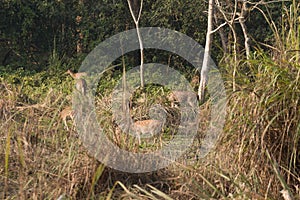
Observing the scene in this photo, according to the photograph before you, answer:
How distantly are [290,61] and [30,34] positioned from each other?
827 cm

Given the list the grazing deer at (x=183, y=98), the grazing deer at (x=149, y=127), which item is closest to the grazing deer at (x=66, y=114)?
the grazing deer at (x=149, y=127)

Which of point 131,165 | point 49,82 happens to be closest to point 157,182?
point 131,165

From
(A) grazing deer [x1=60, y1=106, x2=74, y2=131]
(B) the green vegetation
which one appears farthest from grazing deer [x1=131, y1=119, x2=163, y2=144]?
(A) grazing deer [x1=60, y1=106, x2=74, y2=131]

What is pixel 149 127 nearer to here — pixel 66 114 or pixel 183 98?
pixel 66 114

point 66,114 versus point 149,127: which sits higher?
point 66,114

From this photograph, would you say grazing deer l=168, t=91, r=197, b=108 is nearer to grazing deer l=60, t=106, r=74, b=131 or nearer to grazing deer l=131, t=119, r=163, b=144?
grazing deer l=131, t=119, r=163, b=144

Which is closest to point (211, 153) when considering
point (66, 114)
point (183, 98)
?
point (66, 114)

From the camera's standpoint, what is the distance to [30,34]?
1139 cm

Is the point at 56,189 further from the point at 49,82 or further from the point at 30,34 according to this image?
the point at 30,34

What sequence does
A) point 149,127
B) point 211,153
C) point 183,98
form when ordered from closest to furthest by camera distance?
point 211,153 < point 149,127 < point 183,98

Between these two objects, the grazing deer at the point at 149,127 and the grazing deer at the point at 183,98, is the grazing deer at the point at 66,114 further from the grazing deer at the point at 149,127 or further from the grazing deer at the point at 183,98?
the grazing deer at the point at 183,98

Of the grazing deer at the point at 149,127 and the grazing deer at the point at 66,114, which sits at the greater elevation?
the grazing deer at the point at 66,114

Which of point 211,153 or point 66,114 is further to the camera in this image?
point 66,114

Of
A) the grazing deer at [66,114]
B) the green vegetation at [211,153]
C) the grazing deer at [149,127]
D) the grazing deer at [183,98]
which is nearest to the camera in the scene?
the green vegetation at [211,153]
